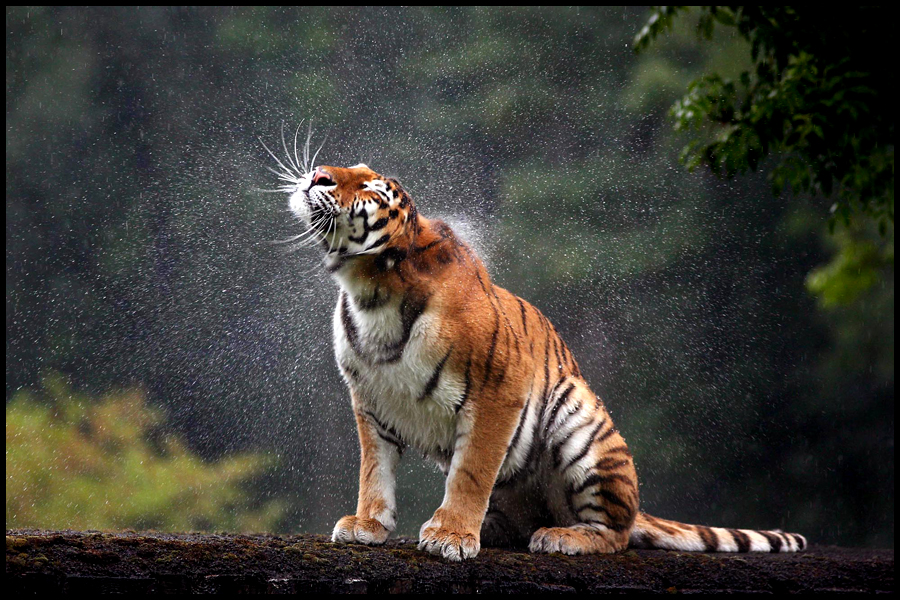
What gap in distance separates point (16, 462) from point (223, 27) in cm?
492

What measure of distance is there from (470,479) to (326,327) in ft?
15.0

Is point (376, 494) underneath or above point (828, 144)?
underneath

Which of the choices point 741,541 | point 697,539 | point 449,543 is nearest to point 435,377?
point 449,543

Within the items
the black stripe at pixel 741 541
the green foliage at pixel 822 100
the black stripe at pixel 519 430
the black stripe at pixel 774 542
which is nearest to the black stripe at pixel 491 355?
the black stripe at pixel 519 430

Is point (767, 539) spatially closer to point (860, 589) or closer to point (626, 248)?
point (860, 589)

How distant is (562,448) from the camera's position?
3598 mm

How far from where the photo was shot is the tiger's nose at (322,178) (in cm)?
315

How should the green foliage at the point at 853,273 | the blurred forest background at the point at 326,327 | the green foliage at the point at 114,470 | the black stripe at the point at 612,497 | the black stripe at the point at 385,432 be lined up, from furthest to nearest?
the blurred forest background at the point at 326,327
the green foliage at the point at 114,470
the green foliage at the point at 853,273
the black stripe at the point at 612,497
the black stripe at the point at 385,432

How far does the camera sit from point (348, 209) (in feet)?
Answer: 10.4

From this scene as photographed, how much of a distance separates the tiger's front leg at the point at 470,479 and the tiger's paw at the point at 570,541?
31 centimetres

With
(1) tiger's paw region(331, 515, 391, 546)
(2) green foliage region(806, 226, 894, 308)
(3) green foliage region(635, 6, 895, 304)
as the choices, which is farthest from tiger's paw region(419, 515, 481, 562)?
(2) green foliage region(806, 226, 894, 308)

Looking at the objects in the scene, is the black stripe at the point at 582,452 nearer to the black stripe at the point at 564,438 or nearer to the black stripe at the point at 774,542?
the black stripe at the point at 564,438

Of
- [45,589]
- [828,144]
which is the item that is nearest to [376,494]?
[45,589]

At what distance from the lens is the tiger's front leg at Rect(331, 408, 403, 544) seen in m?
3.36
